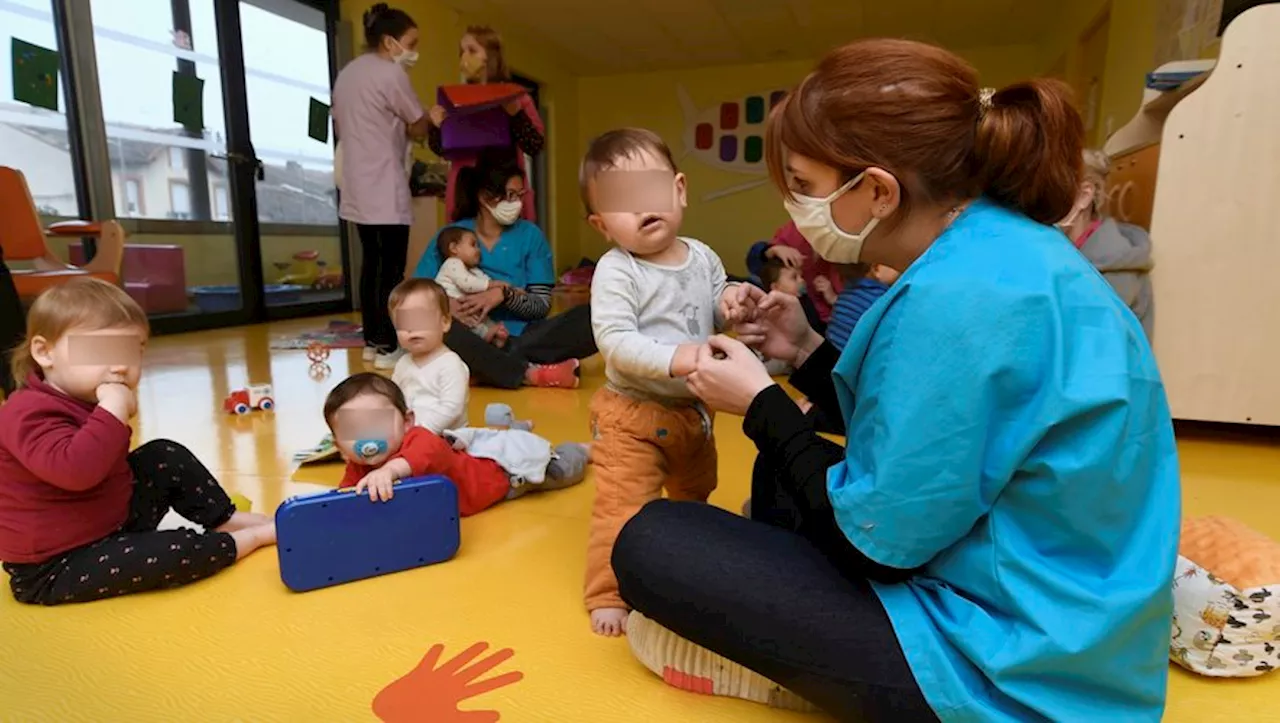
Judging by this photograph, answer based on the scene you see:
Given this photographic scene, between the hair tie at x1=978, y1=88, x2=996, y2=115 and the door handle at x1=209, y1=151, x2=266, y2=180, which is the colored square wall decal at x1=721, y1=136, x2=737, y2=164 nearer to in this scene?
the door handle at x1=209, y1=151, x2=266, y2=180

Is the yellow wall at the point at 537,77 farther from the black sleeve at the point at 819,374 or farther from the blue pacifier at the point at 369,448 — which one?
the black sleeve at the point at 819,374

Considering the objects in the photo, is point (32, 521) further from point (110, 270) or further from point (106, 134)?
point (106, 134)

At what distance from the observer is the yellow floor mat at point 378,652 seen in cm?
93

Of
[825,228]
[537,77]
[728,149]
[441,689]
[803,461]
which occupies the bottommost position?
[441,689]

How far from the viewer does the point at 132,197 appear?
4055 millimetres

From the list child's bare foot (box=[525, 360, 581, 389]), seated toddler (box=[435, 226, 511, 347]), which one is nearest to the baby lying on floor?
child's bare foot (box=[525, 360, 581, 389])

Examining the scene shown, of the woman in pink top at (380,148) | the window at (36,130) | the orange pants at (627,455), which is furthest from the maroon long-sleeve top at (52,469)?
the window at (36,130)

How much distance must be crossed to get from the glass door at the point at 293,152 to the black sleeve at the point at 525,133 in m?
2.15

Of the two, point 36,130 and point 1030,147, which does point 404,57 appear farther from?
point 1030,147

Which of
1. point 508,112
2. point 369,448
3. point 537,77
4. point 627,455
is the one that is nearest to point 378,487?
point 369,448

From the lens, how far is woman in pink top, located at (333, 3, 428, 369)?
9.97ft

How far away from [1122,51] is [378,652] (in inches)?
176

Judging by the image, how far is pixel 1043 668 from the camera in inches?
26.2

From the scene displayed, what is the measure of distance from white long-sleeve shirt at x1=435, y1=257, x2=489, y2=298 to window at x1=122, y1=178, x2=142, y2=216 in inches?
92.7
